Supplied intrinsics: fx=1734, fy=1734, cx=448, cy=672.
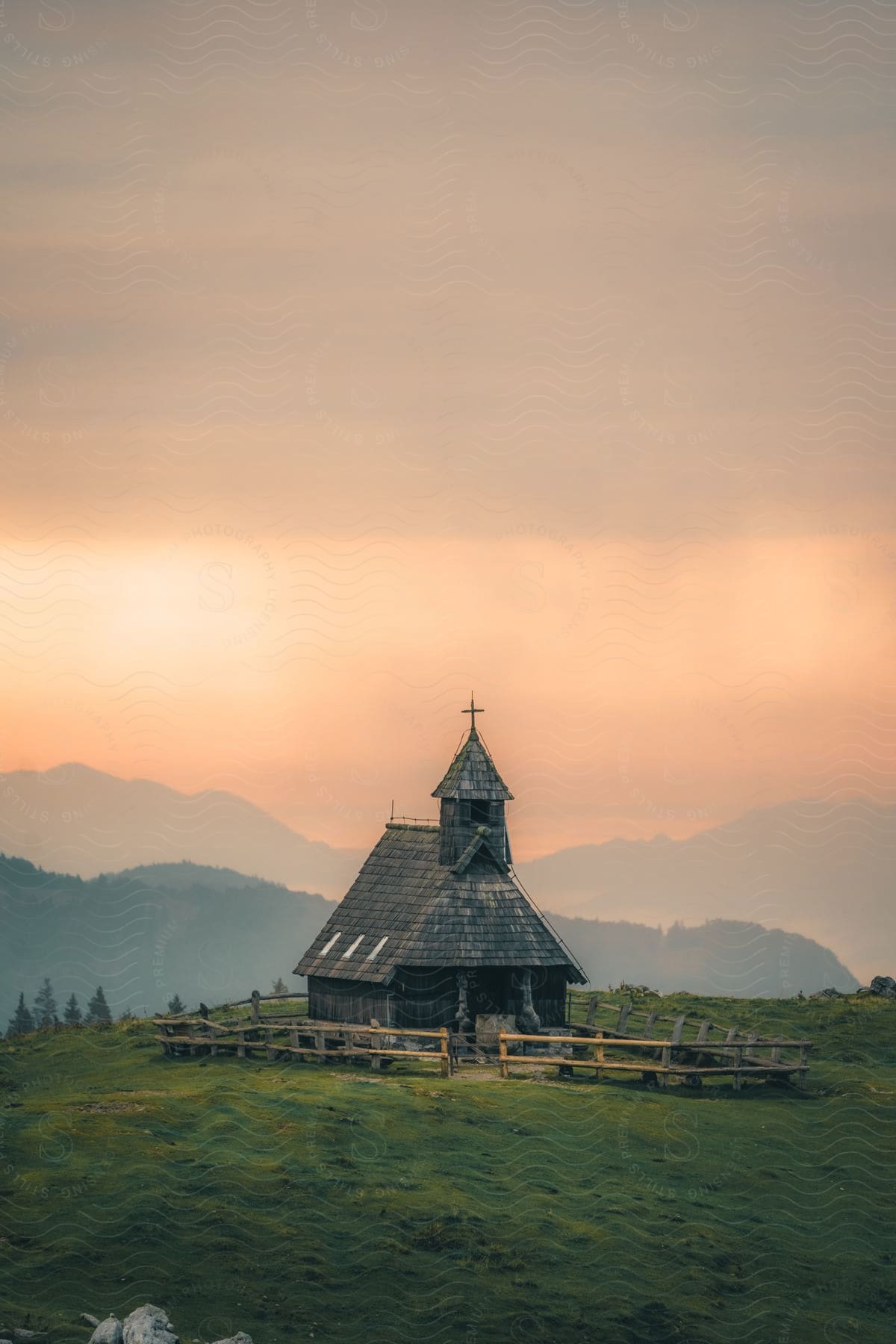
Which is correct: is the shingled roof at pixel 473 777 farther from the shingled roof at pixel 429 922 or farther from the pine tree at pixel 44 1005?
the pine tree at pixel 44 1005

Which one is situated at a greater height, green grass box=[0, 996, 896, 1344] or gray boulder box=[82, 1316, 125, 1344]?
green grass box=[0, 996, 896, 1344]

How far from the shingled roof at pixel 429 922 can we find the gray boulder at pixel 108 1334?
23.7 m

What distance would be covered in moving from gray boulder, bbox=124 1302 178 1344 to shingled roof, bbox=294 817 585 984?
23339mm

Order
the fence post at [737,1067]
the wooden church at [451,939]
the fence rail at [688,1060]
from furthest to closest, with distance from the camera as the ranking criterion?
the wooden church at [451,939] → the fence post at [737,1067] → the fence rail at [688,1060]

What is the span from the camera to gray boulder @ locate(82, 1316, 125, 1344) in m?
25.4

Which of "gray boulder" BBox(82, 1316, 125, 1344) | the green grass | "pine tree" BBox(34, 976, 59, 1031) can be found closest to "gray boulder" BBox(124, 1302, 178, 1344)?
"gray boulder" BBox(82, 1316, 125, 1344)

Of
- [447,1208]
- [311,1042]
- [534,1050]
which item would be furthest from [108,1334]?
[534,1050]

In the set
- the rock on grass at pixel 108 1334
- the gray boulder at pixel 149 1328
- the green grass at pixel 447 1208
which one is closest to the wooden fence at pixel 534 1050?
the green grass at pixel 447 1208

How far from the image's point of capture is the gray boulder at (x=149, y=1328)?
25172mm

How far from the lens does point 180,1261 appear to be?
29.8m

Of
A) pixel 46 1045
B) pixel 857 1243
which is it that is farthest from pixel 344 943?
pixel 857 1243

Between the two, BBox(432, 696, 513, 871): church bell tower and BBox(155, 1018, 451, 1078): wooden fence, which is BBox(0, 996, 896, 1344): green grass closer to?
BBox(155, 1018, 451, 1078): wooden fence

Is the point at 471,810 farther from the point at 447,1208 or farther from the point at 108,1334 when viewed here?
the point at 108,1334

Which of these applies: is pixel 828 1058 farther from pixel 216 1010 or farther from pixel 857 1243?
pixel 216 1010
